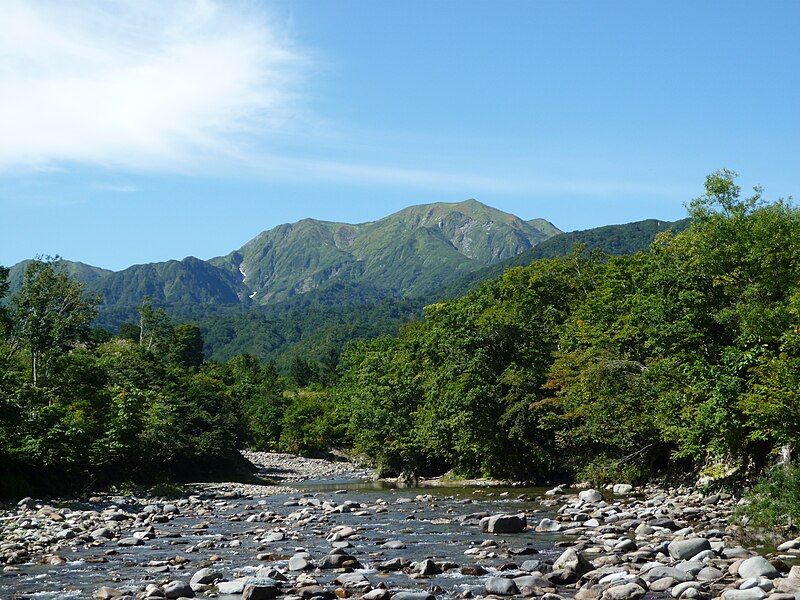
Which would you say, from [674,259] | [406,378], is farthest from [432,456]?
[674,259]

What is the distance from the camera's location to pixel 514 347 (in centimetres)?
4788

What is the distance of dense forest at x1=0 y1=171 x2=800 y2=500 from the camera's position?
27.4m

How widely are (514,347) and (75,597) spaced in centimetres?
3433

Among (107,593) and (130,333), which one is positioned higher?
(130,333)

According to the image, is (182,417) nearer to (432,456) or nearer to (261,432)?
(432,456)

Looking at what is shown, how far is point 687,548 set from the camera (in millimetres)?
18812

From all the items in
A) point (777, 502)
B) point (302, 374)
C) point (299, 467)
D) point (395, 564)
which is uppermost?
point (777, 502)

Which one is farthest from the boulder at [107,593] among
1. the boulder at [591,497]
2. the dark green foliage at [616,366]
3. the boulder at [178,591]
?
the boulder at [591,497]

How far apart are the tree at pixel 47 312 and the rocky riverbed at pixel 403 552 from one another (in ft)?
90.4

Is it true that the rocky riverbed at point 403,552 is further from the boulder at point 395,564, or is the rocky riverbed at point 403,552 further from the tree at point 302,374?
the tree at point 302,374

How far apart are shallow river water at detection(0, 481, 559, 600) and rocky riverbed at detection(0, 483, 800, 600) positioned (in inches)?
2.2

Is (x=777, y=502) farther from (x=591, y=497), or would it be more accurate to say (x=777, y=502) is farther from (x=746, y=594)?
(x=591, y=497)

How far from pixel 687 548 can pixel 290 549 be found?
36.1ft

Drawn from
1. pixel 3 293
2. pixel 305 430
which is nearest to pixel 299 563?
pixel 3 293
